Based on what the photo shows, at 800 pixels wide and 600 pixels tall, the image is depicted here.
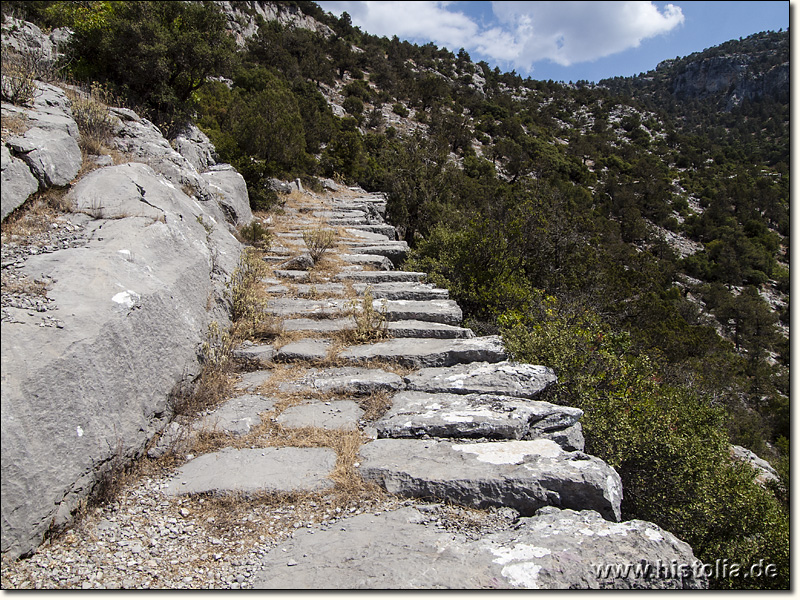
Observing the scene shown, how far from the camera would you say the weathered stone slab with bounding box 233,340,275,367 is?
469 centimetres

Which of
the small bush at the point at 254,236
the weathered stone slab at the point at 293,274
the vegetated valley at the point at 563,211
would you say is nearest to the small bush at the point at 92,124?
the small bush at the point at 254,236

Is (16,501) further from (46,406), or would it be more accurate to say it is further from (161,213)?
(161,213)

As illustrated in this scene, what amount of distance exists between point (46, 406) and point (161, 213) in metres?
2.78

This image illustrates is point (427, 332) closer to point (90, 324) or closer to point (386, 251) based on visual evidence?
point (90, 324)

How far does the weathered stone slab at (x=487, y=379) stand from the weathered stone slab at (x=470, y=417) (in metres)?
0.10

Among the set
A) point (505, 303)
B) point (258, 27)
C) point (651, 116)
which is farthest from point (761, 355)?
point (651, 116)

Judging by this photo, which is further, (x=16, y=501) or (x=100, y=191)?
(x=100, y=191)

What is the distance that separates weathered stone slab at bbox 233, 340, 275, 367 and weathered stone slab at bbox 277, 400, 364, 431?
3.00 ft

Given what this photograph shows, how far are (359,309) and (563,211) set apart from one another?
8451 mm

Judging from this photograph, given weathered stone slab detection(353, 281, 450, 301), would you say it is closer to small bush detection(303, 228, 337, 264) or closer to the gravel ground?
small bush detection(303, 228, 337, 264)

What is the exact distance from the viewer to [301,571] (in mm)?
2357

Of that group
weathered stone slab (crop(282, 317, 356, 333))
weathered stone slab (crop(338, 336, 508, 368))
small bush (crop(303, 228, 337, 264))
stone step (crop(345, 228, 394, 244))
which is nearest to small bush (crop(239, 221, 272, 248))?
small bush (crop(303, 228, 337, 264))

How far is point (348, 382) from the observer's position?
4340mm

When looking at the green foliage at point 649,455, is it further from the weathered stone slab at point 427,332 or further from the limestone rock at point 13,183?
the limestone rock at point 13,183
